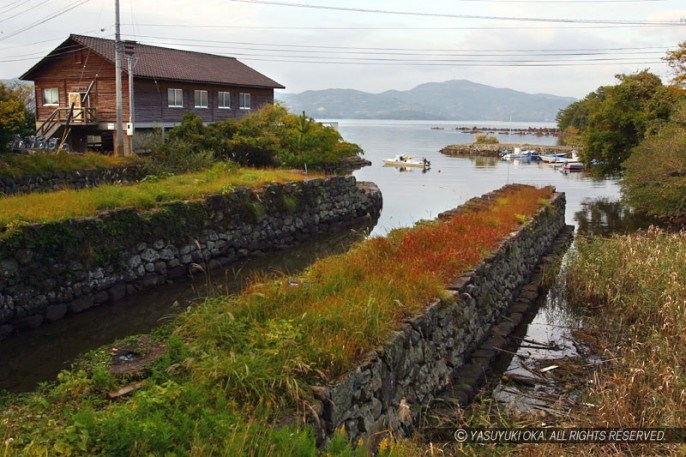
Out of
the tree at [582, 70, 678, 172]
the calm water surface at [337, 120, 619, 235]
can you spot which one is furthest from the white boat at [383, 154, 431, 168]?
the tree at [582, 70, 678, 172]

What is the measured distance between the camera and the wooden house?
34.0 m

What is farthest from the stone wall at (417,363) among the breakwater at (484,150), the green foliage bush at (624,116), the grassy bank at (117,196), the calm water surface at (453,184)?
the breakwater at (484,150)

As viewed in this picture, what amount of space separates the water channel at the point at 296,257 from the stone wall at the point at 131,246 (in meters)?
0.50

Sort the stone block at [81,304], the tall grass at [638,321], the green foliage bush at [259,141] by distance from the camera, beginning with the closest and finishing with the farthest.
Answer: the tall grass at [638,321], the stone block at [81,304], the green foliage bush at [259,141]

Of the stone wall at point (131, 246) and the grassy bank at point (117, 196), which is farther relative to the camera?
the grassy bank at point (117, 196)

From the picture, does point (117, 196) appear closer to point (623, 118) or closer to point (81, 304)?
point (81, 304)

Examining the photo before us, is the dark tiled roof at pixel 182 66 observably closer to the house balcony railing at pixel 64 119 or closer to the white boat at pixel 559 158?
the house balcony railing at pixel 64 119

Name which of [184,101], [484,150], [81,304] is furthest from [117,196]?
[484,150]

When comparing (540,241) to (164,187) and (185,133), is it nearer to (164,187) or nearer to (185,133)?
(164,187)

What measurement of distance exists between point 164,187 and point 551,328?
12.9 meters

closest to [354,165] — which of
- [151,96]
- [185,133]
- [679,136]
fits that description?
[151,96]

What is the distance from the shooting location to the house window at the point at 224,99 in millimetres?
40125

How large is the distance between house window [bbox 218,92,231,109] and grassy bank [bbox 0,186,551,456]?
3200 cm

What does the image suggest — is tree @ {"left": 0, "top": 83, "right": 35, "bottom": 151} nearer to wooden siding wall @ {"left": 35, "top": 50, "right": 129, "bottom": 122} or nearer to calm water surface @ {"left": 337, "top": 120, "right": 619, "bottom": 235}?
wooden siding wall @ {"left": 35, "top": 50, "right": 129, "bottom": 122}
